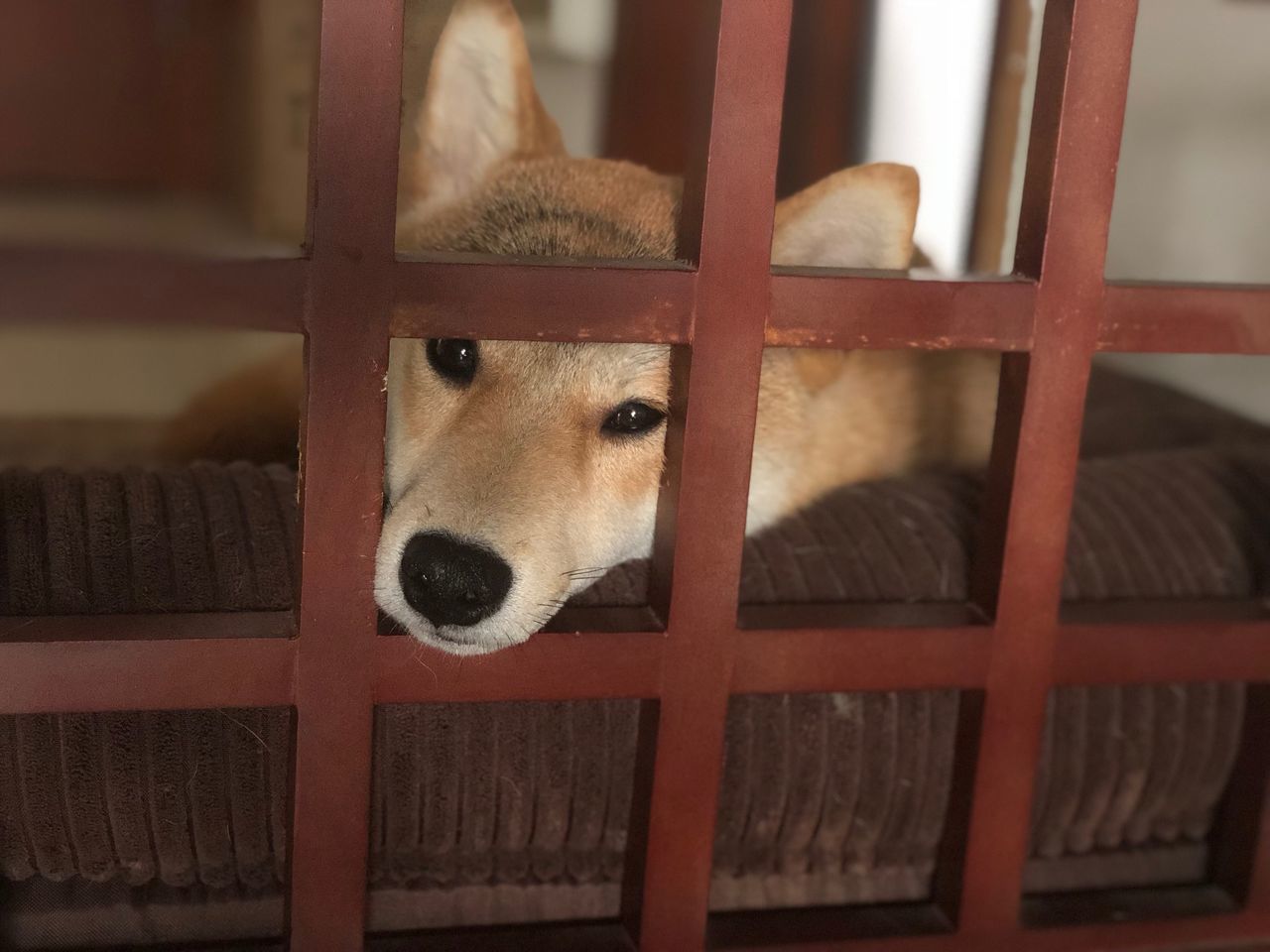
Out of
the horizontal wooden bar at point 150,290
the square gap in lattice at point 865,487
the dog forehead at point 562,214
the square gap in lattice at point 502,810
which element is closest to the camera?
the horizontal wooden bar at point 150,290

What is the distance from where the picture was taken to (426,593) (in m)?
1.01

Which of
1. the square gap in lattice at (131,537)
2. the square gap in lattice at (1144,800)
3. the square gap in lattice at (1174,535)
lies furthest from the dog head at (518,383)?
the square gap in lattice at (1144,800)

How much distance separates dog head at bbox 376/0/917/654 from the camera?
1.04 meters

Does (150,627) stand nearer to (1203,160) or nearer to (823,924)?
(823,924)

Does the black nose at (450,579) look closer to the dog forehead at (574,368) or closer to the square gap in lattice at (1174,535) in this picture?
the dog forehead at (574,368)

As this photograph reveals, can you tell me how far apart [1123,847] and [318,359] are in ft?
3.23

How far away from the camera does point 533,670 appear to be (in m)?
0.91

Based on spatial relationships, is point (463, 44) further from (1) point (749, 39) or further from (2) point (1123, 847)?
(2) point (1123, 847)

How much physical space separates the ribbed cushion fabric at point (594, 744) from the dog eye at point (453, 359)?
24 cm

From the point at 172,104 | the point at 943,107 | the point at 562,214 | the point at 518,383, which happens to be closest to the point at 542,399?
the point at 518,383

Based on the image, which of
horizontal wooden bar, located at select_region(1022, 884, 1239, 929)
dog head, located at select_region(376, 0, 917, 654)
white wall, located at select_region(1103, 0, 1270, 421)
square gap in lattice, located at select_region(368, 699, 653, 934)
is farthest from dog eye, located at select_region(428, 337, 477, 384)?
white wall, located at select_region(1103, 0, 1270, 421)

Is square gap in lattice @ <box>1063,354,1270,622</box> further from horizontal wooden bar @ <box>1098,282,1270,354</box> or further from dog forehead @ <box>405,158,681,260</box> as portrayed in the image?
Result: dog forehead @ <box>405,158,681,260</box>

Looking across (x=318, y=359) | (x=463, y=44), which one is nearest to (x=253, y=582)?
(x=318, y=359)

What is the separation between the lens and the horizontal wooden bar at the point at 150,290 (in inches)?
29.2
